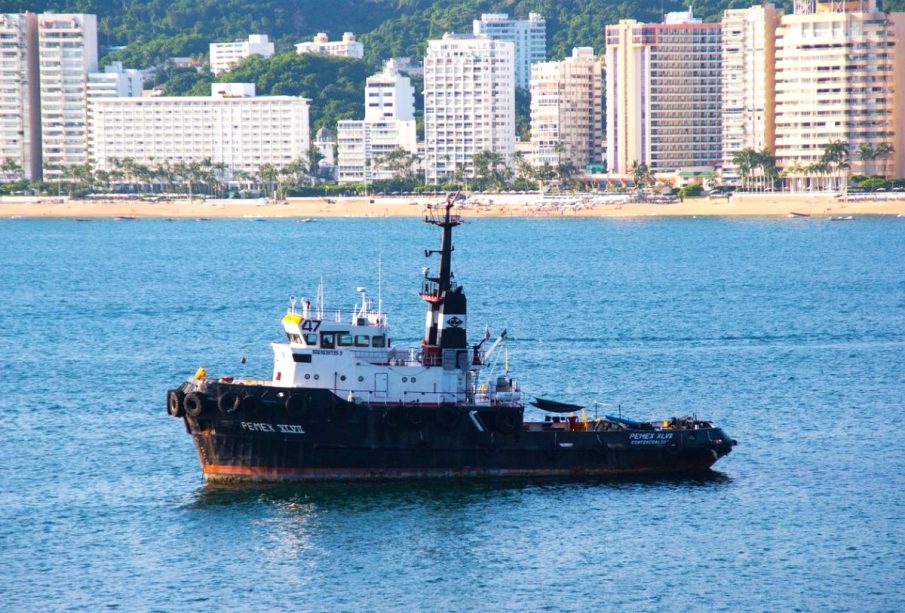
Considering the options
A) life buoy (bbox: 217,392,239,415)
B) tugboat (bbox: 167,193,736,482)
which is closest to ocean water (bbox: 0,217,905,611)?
tugboat (bbox: 167,193,736,482)

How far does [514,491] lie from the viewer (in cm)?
4772

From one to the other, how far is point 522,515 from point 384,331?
21.0ft

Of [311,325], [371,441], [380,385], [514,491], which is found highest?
[311,325]

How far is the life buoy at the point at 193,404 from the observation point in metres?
46.4

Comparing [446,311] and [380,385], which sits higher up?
[446,311]

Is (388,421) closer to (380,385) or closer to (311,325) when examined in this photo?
(380,385)

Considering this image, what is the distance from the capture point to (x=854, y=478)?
49750 millimetres

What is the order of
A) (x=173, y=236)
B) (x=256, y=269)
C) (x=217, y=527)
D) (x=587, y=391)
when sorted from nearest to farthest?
(x=217, y=527)
(x=587, y=391)
(x=256, y=269)
(x=173, y=236)

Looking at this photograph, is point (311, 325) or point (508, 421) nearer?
point (508, 421)

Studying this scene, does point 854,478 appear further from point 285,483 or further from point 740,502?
point 285,483

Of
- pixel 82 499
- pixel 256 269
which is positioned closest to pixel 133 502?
pixel 82 499

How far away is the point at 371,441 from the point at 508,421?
3638 mm

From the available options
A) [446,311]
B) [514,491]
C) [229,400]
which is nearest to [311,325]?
[229,400]

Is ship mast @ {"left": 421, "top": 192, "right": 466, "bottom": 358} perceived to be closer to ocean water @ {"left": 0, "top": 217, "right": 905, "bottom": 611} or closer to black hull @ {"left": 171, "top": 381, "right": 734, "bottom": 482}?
black hull @ {"left": 171, "top": 381, "right": 734, "bottom": 482}
